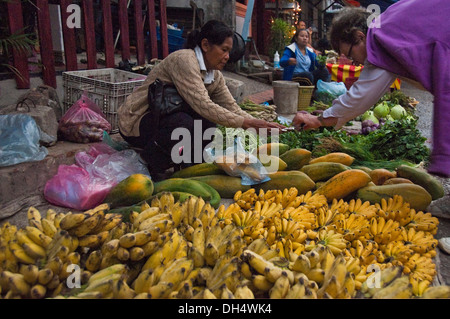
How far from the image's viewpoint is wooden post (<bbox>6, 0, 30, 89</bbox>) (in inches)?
157

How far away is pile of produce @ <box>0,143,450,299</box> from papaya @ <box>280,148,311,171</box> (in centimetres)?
45

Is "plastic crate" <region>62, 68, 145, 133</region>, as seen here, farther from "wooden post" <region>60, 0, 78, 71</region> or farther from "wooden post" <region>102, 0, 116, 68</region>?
"wooden post" <region>102, 0, 116, 68</region>

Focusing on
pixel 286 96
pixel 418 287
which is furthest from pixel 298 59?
pixel 418 287

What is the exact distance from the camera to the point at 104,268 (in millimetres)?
1714

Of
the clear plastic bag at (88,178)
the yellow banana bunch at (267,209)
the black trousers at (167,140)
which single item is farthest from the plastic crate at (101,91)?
the yellow banana bunch at (267,209)

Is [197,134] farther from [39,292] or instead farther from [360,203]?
[39,292]

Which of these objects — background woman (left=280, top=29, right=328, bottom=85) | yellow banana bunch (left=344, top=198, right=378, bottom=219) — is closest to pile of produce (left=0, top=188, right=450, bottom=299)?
yellow banana bunch (left=344, top=198, right=378, bottom=219)

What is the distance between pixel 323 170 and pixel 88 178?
6.21 ft

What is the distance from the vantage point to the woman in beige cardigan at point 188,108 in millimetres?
3232

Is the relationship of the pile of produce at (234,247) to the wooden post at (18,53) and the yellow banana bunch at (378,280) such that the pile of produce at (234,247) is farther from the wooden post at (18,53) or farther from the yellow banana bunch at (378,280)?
the wooden post at (18,53)

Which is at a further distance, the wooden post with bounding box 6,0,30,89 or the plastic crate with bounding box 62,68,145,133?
the plastic crate with bounding box 62,68,145,133

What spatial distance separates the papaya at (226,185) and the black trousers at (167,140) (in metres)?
0.45

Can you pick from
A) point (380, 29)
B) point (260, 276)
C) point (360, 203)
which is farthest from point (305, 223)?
point (380, 29)

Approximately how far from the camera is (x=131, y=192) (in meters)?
2.81
